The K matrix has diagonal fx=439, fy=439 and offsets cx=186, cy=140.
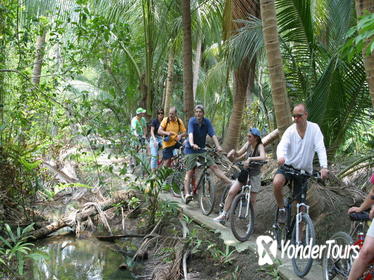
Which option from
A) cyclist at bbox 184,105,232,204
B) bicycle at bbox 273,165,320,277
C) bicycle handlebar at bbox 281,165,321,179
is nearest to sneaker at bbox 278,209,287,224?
bicycle at bbox 273,165,320,277

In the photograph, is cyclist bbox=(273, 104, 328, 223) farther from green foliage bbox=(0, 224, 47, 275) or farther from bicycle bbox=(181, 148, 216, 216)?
green foliage bbox=(0, 224, 47, 275)

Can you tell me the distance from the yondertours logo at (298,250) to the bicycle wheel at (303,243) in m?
0.01

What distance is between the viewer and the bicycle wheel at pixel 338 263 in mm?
4656

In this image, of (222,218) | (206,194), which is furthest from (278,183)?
(206,194)

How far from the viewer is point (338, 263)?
16.0 feet

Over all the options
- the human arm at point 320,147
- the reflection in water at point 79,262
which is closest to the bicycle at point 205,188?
the reflection in water at point 79,262

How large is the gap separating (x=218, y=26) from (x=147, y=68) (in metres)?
3.21

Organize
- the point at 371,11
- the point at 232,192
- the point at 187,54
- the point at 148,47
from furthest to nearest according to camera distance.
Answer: the point at 148,47 → the point at 187,54 → the point at 232,192 → the point at 371,11

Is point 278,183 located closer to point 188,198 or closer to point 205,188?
point 205,188

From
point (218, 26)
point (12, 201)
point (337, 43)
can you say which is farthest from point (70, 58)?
point (218, 26)

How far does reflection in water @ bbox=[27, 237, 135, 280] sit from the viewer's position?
720 centimetres

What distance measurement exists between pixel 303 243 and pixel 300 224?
9.6 inches

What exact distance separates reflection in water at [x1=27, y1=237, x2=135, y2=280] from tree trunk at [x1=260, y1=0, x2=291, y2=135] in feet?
11.7

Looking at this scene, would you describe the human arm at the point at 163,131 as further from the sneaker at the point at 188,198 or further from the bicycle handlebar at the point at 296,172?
the bicycle handlebar at the point at 296,172
